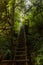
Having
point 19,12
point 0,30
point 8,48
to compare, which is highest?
point 19,12

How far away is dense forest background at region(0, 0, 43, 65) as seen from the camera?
9.29m

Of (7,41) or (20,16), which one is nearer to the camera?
(7,41)

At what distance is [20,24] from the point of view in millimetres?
10250

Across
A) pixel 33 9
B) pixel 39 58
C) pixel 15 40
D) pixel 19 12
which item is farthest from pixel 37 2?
pixel 39 58

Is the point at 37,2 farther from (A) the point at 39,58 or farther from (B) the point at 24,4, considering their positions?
(A) the point at 39,58

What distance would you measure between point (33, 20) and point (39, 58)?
2065 mm

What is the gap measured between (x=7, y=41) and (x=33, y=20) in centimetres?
141

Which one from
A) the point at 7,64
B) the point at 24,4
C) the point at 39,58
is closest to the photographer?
the point at 39,58

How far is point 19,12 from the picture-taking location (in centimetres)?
1022

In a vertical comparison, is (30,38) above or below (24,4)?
below

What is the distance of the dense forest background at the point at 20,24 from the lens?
9289 millimetres

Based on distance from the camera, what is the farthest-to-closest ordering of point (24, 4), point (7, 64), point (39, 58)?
point (24, 4) → point (7, 64) → point (39, 58)

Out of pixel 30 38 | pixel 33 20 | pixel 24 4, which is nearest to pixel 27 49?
pixel 30 38

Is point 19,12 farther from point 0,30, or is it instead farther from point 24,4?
point 0,30
